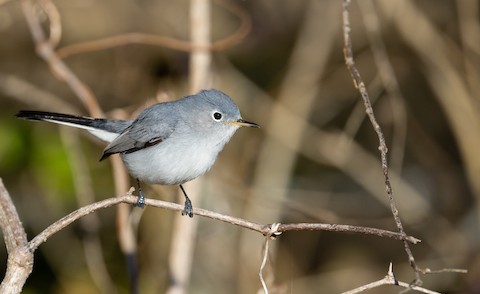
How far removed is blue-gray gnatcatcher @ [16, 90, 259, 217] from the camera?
3.44m

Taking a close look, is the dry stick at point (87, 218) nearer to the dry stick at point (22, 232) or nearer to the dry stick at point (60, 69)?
the dry stick at point (60, 69)

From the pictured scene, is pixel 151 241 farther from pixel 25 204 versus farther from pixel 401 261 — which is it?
pixel 401 261

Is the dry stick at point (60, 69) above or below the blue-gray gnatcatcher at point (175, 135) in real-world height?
above

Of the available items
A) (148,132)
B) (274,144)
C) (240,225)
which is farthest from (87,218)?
(240,225)

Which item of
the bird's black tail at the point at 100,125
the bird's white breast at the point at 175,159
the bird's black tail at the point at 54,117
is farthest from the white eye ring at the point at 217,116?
the bird's black tail at the point at 54,117

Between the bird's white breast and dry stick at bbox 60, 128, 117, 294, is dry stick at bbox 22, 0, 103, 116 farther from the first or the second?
dry stick at bbox 60, 128, 117, 294

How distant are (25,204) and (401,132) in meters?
3.46

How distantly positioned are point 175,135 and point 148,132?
0.59ft

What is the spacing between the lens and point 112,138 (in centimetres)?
404

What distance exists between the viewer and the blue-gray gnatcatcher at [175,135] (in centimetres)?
344

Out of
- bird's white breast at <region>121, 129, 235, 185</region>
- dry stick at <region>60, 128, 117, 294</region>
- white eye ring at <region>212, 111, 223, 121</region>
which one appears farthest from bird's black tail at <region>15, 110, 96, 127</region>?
dry stick at <region>60, 128, 117, 294</region>

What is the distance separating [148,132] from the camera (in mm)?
3727

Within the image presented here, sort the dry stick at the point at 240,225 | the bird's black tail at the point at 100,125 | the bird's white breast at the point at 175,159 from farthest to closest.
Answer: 1. the bird's black tail at the point at 100,125
2. the bird's white breast at the point at 175,159
3. the dry stick at the point at 240,225

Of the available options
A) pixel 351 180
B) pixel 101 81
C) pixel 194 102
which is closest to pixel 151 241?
pixel 101 81
